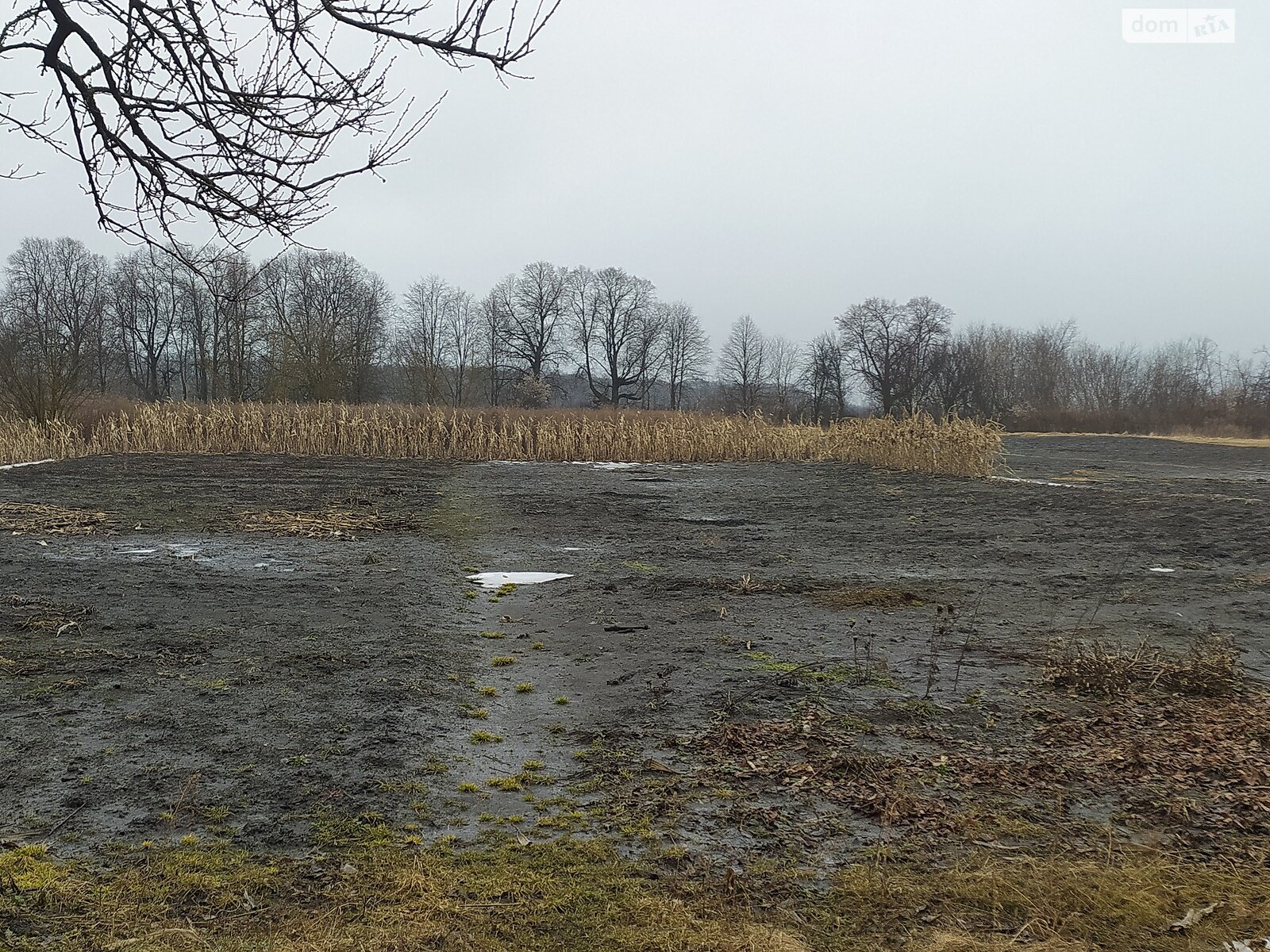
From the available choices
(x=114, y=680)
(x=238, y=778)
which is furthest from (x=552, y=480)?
(x=238, y=778)

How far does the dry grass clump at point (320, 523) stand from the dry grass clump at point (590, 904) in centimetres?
686

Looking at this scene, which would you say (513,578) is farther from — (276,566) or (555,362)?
(555,362)

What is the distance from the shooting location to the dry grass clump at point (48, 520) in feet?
30.2

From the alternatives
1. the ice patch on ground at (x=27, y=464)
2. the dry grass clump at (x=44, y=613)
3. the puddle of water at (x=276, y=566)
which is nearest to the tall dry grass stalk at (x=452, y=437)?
the ice patch on ground at (x=27, y=464)

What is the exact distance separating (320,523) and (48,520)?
9.29ft

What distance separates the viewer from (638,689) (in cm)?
449

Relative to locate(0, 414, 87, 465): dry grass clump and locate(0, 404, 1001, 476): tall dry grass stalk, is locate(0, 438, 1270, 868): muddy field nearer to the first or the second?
locate(0, 414, 87, 465): dry grass clump

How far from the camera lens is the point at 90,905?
98.3 inches

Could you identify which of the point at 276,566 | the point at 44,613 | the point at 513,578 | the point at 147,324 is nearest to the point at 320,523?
the point at 276,566

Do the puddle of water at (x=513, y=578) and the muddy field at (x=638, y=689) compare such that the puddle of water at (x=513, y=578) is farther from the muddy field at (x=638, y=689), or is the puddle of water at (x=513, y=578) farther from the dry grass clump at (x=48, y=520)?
the dry grass clump at (x=48, y=520)

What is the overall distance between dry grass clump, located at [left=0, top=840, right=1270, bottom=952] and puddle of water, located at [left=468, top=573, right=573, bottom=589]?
4375 mm

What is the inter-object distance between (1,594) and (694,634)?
4597 millimetres

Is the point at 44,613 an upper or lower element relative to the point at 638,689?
upper

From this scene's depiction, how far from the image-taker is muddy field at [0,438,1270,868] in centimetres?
311
